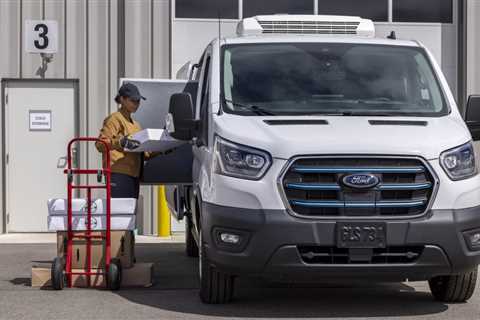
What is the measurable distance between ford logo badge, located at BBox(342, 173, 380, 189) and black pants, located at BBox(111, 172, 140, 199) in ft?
10.1

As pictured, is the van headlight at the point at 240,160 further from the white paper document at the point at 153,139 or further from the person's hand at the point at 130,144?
the person's hand at the point at 130,144

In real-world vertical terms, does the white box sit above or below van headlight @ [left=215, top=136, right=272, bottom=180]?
below

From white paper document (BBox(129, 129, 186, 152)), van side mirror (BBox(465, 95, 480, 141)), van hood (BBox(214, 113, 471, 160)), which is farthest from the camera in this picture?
white paper document (BBox(129, 129, 186, 152))

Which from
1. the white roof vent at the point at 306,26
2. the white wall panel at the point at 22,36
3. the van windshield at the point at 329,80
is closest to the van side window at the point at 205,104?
the van windshield at the point at 329,80

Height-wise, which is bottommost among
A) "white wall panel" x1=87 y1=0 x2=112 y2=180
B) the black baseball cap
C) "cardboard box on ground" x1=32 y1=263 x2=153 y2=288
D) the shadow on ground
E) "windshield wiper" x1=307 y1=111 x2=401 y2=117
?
the shadow on ground

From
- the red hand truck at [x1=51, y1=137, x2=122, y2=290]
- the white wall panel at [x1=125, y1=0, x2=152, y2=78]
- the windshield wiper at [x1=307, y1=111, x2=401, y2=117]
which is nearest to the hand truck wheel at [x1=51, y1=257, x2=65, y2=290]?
the red hand truck at [x1=51, y1=137, x2=122, y2=290]

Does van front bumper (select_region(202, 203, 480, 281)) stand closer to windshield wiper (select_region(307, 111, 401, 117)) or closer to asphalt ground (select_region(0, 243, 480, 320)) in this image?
asphalt ground (select_region(0, 243, 480, 320))

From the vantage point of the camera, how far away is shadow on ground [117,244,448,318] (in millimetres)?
6766

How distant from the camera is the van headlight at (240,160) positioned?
248 inches

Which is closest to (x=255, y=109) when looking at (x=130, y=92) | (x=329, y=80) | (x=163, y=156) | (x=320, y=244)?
(x=329, y=80)

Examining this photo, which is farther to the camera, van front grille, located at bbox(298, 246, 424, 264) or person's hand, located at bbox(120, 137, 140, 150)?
person's hand, located at bbox(120, 137, 140, 150)

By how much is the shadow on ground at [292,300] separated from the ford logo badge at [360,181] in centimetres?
102

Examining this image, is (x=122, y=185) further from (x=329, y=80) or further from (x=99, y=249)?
(x=329, y=80)

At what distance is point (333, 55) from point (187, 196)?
7.57 ft
